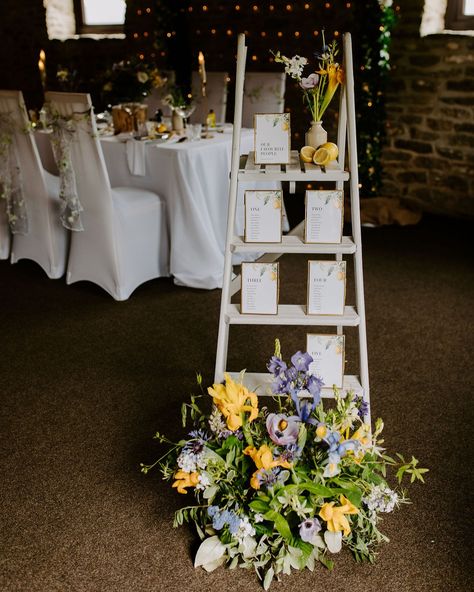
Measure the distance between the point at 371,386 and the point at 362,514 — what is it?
988 millimetres

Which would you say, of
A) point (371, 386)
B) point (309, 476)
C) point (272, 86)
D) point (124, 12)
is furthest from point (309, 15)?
point (309, 476)

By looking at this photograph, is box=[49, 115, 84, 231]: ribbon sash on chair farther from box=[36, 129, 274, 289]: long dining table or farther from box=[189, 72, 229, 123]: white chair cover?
box=[189, 72, 229, 123]: white chair cover

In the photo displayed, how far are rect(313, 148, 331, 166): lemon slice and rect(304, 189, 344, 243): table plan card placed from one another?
0.13 meters

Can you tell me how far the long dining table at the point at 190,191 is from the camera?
12.0 feet

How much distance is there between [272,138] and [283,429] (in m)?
0.93

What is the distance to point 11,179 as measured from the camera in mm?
3906

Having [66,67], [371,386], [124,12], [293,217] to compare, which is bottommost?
[371,386]

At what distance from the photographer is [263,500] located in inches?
66.9

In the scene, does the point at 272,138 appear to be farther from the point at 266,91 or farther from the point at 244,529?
the point at 266,91

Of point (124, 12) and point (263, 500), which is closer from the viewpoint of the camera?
point (263, 500)

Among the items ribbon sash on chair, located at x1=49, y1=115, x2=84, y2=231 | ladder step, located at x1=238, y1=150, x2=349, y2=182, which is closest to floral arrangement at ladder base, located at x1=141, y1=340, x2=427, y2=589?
ladder step, located at x1=238, y1=150, x2=349, y2=182

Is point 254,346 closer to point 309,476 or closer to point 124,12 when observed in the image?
point 309,476

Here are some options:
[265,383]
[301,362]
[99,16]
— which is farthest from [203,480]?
[99,16]

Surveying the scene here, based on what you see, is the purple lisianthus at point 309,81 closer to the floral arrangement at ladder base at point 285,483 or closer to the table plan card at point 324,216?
the table plan card at point 324,216
